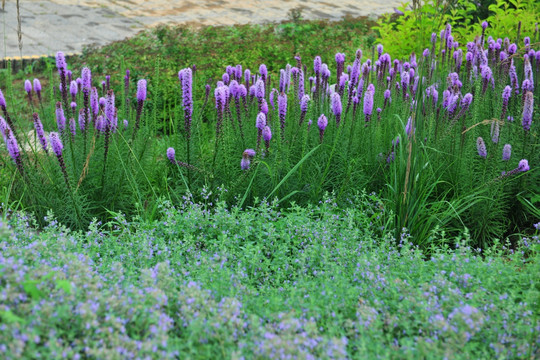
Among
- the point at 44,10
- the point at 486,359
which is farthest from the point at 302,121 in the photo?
the point at 44,10

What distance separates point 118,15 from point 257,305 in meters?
11.1

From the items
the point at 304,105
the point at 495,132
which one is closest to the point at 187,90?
the point at 304,105

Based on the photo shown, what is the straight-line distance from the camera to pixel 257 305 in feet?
7.72

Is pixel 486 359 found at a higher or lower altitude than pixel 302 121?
lower

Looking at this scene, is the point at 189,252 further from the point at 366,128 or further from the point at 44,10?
the point at 44,10

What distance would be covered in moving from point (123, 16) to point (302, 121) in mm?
9277

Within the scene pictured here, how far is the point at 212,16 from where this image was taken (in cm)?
1225

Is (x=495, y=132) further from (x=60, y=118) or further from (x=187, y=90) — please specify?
(x=60, y=118)

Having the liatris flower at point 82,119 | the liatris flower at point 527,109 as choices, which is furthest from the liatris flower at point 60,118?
the liatris flower at point 527,109

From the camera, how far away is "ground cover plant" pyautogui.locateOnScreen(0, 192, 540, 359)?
1.87 metres

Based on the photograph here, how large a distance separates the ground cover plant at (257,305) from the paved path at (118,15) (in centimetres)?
756

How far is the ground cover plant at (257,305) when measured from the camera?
73.7 inches

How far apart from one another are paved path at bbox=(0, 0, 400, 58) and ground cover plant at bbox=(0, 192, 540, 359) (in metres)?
7.56

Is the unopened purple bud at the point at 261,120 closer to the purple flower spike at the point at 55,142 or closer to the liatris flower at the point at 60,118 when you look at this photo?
the purple flower spike at the point at 55,142
